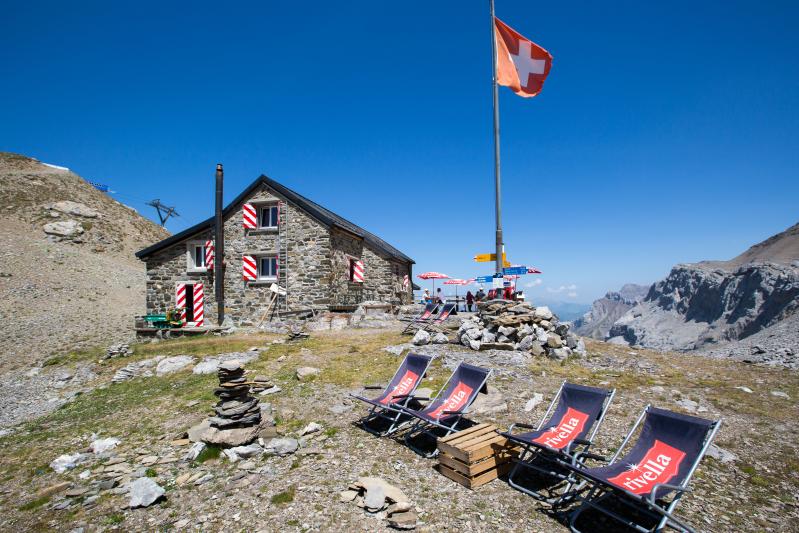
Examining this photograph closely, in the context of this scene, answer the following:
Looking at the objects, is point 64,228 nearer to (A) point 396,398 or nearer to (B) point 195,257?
(B) point 195,257

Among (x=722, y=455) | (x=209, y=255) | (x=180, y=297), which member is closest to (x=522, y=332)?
(x=722, y=455)

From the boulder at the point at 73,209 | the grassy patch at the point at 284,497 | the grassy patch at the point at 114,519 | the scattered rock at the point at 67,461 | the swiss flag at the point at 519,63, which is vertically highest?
the boulder at the point at 73,209

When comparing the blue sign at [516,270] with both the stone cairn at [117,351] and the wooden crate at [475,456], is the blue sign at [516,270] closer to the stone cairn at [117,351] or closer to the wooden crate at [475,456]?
the wooden crate at [475,456]

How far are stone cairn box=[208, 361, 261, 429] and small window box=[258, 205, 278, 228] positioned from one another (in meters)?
14.2

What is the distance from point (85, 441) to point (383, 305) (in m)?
13.9

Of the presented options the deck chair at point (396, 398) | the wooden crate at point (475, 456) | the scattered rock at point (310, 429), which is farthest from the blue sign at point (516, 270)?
the scattered rock at point (310, 429)

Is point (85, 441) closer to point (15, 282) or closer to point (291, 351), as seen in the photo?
point (291, 351)

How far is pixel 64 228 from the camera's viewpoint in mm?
37250

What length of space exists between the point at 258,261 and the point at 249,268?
664 millimetres

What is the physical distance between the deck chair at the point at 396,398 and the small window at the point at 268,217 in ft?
49.1

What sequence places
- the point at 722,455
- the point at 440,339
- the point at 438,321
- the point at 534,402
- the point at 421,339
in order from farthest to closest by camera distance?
the point at 438,321
the point at 440,339
the point at 421,339
the point at 534,402
the point at 722,455

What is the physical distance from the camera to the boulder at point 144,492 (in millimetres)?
4750

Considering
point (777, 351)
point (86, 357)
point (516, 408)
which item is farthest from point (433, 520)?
point (86, 357)

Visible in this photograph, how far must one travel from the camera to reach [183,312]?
2016cm
